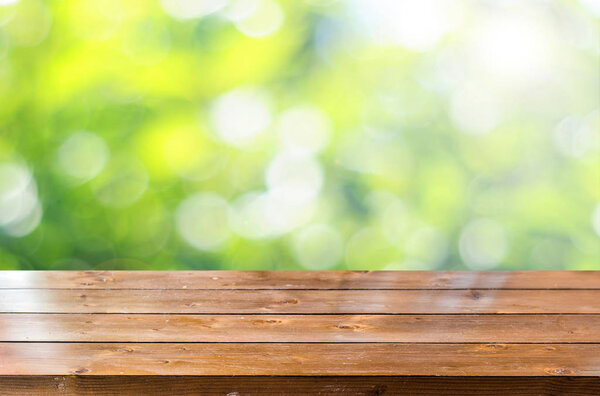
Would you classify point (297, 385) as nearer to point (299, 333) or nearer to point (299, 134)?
Result: point (299, 333)

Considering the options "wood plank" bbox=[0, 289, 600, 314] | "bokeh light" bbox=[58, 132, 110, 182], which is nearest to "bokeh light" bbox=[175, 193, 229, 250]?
"bokeh light" bbox=[58, 132, 110, 182]

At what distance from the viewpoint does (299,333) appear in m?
1.50

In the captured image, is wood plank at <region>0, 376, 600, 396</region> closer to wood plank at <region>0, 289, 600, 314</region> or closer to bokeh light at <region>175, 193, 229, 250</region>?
wood plank at <region>0, 289, 600, 314</region>

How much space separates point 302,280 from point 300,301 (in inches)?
6.3

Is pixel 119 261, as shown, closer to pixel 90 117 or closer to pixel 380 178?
pixel 90 117

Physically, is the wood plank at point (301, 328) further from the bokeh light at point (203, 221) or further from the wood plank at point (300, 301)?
the bokeh light at point (203, 221)

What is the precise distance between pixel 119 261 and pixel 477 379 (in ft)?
5.81

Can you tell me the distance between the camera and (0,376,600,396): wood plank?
1.32 meters

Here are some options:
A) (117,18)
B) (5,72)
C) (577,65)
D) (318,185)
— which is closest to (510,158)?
(577,65)

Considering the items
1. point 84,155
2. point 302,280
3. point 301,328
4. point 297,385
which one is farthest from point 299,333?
point 84,155

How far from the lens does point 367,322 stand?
1.56 metres

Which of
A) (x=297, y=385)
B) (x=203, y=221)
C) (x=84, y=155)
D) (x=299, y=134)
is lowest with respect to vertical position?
(x=84, y=155)

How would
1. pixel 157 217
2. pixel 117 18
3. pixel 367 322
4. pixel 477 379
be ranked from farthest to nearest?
1. pixel 157 217
2. pixel 117 18
3. pixel 367 322
4. pixel 477 379

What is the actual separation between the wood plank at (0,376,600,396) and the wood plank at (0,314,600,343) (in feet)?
0.46
